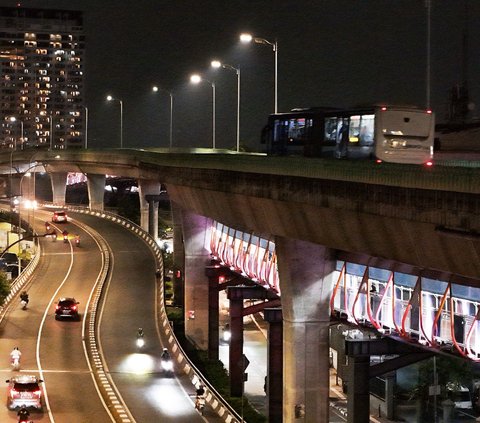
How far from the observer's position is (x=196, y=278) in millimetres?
78562

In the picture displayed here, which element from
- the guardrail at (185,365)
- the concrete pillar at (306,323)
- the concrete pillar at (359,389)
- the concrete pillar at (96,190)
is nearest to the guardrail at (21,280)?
the guardrail at (185,365)

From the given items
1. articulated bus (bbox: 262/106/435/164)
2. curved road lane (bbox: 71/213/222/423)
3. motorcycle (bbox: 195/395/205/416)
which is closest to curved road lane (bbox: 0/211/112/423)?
curved road lane (bbox: 71/213/222/423)

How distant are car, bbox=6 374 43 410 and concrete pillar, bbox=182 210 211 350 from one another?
31.3 metres

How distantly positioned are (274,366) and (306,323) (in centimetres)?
1132

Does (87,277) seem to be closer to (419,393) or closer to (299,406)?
(419,393)

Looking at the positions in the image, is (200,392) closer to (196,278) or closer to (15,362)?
(15,362)

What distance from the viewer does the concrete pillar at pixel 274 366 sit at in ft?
178

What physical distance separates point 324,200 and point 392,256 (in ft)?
15.7

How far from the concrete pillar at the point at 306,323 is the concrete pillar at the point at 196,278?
31356mm

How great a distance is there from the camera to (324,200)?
1468 inches

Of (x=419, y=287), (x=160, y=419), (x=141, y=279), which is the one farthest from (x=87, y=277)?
(x=419, y=287)

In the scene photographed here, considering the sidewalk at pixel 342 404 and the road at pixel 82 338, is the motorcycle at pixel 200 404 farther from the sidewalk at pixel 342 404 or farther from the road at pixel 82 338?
the sidewalk at pixel 342 404

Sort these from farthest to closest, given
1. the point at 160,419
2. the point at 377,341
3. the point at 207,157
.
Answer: the point at 207,157
the point at 160,419
the point at 377,341

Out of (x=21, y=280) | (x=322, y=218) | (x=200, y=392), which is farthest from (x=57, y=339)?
(x=322, y=218)
